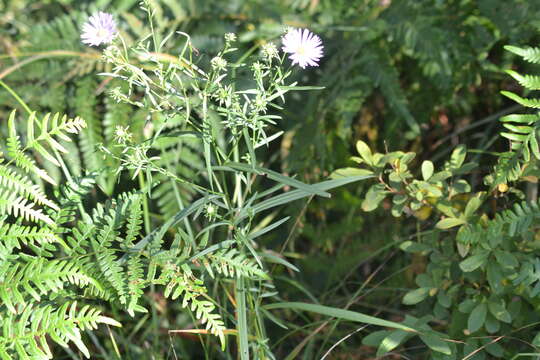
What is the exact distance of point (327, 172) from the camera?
6.59 ft

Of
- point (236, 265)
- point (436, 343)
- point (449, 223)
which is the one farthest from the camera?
point (449, 223)

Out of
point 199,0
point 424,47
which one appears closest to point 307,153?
point 424,47

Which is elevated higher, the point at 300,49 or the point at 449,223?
the point at 300,49

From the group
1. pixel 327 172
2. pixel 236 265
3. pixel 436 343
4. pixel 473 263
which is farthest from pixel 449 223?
pixel 327 172

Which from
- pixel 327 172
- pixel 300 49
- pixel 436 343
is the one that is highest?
pixel 300 49

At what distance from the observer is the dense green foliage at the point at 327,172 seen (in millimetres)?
1376

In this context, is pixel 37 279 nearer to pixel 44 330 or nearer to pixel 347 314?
pixel 44 330

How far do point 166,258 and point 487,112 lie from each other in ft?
5.15

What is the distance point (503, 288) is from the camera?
4.37ft

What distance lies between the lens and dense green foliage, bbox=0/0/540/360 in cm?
138

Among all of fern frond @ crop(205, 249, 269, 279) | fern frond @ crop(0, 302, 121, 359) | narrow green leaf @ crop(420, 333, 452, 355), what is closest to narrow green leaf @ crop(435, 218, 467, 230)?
narrow green leaf @ crop(420, 333, 452, 355)

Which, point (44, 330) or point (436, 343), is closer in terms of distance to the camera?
point (44, 330)

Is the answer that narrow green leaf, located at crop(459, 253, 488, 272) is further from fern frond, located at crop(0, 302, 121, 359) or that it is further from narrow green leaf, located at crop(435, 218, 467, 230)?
fern frond, located at crop(0, 302, 121, 359)

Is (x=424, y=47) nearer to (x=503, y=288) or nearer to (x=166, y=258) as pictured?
(x=503, y=288)
